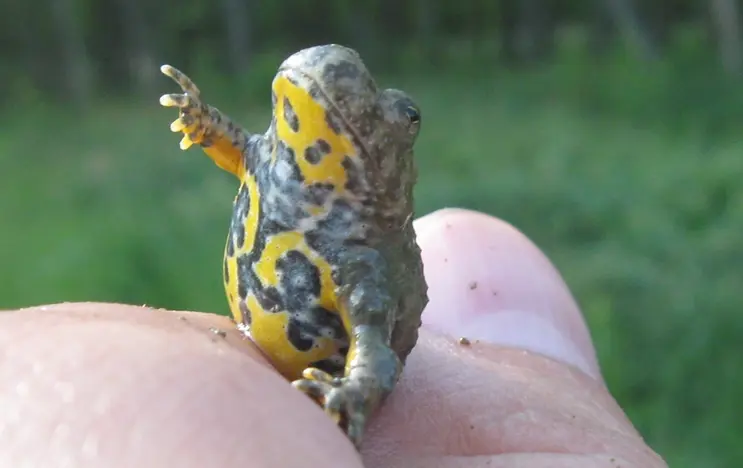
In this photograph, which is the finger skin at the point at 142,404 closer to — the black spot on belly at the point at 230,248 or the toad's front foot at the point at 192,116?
the black spot on belly at the point at 230,248

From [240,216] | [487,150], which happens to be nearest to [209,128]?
[240,216]

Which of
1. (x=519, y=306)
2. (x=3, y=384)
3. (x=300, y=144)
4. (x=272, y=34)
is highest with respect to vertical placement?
(x=300, y=144)

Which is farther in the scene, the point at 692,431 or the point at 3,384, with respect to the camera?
the point at 692,431

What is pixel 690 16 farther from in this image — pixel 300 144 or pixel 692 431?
pixel 300 144

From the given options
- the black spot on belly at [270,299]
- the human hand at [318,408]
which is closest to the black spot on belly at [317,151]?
the black spot on belly at [270,299]

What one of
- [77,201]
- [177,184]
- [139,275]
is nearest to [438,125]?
[177,184]

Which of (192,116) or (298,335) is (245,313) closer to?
(298,335)

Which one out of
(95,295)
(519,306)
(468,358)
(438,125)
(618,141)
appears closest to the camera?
(468,358)
